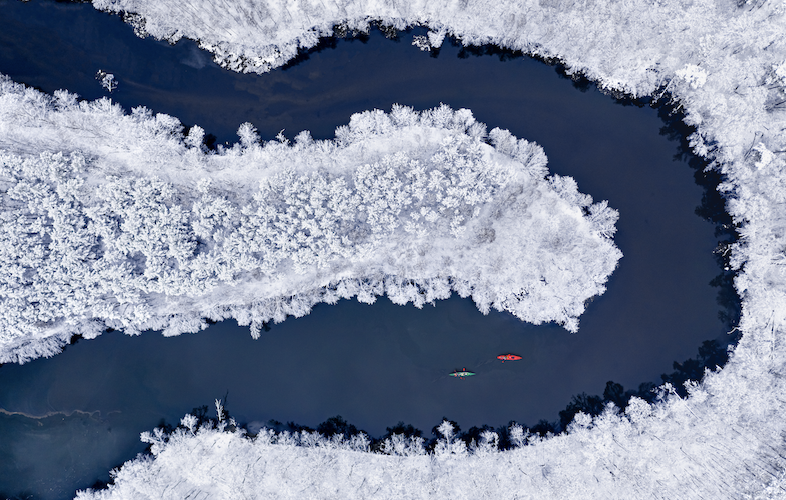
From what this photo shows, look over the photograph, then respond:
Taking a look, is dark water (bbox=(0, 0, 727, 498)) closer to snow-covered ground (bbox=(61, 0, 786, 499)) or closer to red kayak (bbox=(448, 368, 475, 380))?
red kayak (bbox=(448, 368, 475, 380))

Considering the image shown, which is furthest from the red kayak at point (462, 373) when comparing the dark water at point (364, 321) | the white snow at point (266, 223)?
the white snow at point (266, 223)

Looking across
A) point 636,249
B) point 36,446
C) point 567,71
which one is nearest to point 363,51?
point 567,71

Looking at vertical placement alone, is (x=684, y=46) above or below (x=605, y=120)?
above

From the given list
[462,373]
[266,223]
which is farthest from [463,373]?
[266,223]

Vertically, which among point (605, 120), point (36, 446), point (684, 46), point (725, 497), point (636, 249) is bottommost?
point (36, 446)

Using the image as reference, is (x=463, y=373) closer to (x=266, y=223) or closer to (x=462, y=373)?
(x=462, y=373)

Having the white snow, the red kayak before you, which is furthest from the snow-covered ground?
the white snow

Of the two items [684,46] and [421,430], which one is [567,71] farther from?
[421,430]
